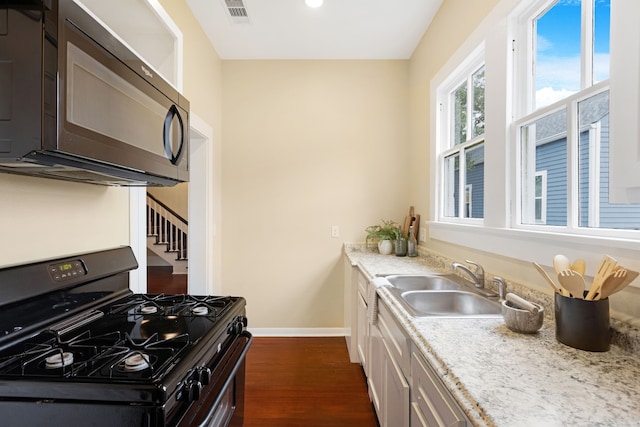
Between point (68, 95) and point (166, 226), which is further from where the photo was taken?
point (166, 226)

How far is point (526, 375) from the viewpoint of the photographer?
2.57 feet

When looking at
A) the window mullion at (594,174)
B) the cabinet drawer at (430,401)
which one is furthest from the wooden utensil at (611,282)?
the cabinet drawer at (430,401)

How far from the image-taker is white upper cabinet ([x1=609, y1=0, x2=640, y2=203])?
67 centimetres

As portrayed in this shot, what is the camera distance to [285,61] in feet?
10.3

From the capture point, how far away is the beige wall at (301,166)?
3.15 m

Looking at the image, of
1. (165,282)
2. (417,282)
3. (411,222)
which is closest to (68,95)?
(417,282)

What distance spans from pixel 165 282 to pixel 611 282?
588 cm

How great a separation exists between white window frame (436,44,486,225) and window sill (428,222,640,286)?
0.59 ft

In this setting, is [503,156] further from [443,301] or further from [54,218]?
[54,218]

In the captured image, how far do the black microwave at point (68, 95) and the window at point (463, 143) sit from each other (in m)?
1.82

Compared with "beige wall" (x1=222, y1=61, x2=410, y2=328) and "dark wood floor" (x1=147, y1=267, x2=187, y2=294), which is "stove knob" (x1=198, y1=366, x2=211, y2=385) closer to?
"beige wall" (x1=222, y1=61, x2=410, y2=328)

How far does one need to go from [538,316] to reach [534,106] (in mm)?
983

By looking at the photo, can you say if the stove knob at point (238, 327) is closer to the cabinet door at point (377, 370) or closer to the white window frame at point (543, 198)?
the cabinet door at point (377, 370)

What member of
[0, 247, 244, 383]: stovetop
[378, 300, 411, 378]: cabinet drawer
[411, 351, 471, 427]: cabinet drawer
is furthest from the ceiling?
[411, 351, 471, 427]: cabinet drawer
